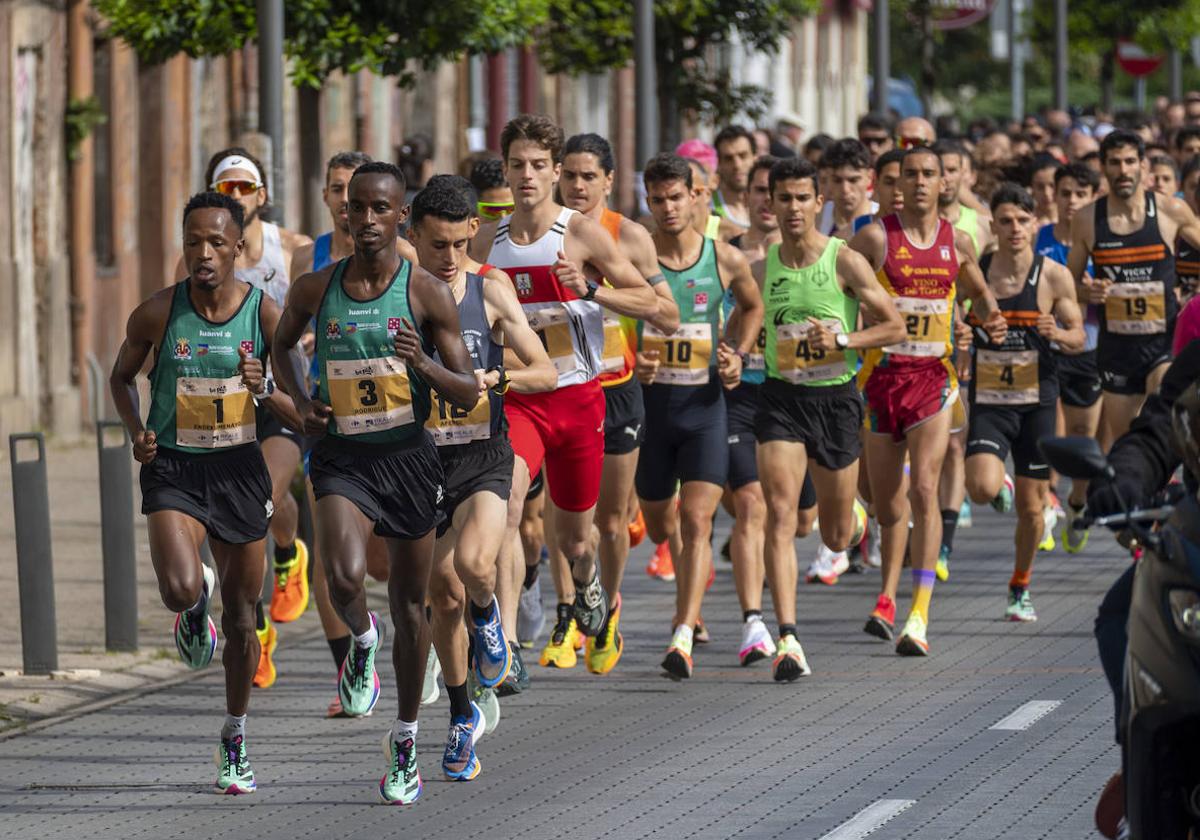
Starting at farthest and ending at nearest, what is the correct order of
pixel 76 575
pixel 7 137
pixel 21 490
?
pixel 7 137
pixel 76 575
pixel 21 490

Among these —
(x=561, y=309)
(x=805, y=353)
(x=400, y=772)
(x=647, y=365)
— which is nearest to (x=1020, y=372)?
(x=805, y=353)

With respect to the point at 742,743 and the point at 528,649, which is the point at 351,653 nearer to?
the point at 742,743

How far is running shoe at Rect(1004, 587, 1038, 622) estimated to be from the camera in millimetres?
12859

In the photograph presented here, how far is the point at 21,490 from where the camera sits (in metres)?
11.3

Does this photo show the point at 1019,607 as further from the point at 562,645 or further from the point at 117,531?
the point at 117,531

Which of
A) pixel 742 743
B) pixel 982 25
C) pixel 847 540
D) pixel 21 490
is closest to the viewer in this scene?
pixel 742 743

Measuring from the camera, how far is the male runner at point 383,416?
28.8ft

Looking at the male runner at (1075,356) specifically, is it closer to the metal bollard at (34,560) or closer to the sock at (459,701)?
the metal bollard at (34,560)

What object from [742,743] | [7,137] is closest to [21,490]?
[742,743]

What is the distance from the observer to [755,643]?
457 inches

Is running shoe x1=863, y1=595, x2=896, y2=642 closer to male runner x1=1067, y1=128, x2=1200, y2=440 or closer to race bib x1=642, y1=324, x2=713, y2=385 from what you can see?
race bib x1=642, y1=324, x2=713, y2=385

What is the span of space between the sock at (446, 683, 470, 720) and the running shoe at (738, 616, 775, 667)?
2548 millimetres

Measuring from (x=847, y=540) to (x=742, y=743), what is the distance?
259 cm

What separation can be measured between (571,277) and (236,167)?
78.2 inches
